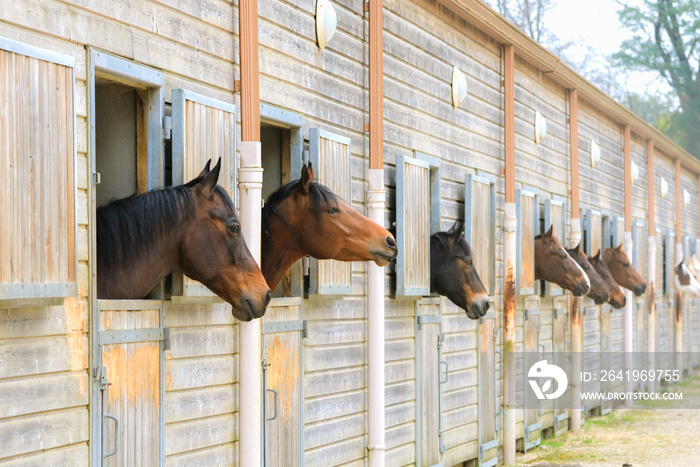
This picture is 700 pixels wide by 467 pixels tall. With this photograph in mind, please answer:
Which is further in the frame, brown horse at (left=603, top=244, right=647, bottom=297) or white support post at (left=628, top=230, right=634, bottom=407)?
white support post at (left=628, top=230, right=634, bottom=407)

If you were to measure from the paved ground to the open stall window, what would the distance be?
2830mm

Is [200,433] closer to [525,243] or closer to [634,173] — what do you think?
[525,243]

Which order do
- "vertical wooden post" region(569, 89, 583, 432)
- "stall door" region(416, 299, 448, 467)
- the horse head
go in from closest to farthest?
the horse head
"stall door" region(416, 299, 448, 467)
"vertical wooden post" region(569, 89, 583, 432)

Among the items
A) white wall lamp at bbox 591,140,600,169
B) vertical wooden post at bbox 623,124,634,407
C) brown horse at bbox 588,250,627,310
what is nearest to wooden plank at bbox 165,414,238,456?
brown horse at bbox 588,250,627,310

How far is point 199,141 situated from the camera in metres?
4.72

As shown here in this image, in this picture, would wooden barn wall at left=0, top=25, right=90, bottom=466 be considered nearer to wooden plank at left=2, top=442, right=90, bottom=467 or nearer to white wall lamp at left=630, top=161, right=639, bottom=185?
wooden plank at left=2, top=442, right=90, bottom=467

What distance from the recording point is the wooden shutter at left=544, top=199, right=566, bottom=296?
35.4 feet

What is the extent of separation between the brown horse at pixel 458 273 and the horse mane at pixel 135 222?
354cm

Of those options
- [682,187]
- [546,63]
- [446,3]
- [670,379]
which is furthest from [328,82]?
[682,187]

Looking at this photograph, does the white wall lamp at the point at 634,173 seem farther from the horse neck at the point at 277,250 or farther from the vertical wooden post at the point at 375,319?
the horse neck at the point at 277,250

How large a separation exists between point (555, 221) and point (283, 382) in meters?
6.27

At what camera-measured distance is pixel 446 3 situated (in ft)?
27.2

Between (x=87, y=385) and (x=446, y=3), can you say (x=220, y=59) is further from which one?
(x=446, y=3)

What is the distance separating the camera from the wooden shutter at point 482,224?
8438mm
